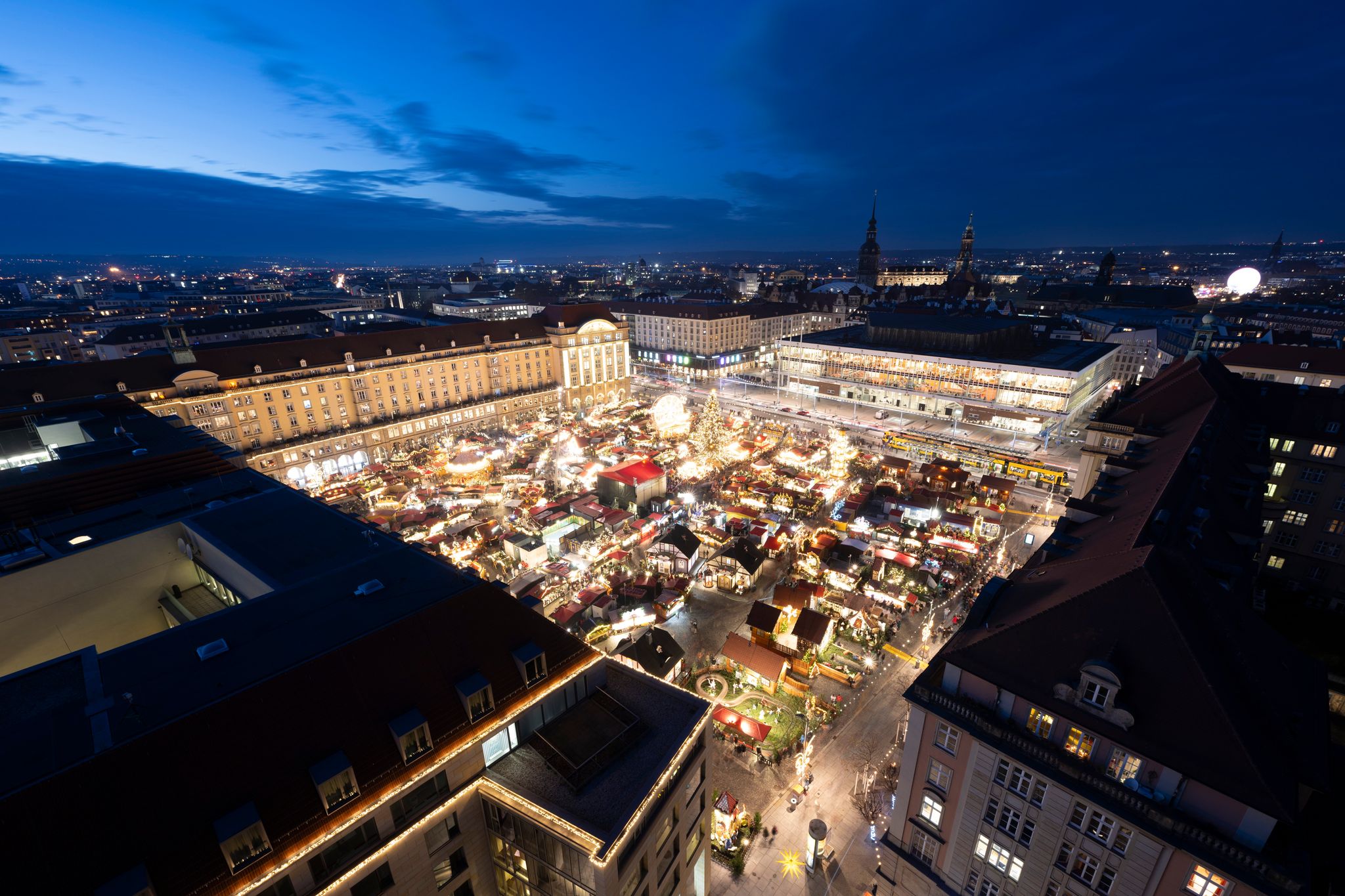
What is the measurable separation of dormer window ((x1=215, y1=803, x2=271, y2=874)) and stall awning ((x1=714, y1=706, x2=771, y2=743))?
24157 millimetres

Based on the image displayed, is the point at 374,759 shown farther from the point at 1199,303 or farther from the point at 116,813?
the point at 1199,303

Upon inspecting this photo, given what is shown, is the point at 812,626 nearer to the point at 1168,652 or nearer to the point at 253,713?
the point at 1168,652

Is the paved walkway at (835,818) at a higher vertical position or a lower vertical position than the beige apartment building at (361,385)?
lower

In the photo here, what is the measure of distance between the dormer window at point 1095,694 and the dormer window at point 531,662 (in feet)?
64.6

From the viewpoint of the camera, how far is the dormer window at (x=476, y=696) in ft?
60.4

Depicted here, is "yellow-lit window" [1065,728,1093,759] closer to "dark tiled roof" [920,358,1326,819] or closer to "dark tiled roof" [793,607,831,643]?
"dark tiled roof" [920,358,1326,819]

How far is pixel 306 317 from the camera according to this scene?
427 feet

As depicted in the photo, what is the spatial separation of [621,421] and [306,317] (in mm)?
96929

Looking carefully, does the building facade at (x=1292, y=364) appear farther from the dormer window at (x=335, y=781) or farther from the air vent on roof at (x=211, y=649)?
the air vent on roof at (x=211, y=649)

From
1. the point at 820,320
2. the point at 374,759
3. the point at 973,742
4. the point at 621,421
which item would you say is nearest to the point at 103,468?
the point at 374,759

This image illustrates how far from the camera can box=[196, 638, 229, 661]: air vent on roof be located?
17438 millimetres

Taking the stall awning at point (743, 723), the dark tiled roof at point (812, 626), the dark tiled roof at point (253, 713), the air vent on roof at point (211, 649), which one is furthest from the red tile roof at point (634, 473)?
the air vent on roof at point (211, 649)

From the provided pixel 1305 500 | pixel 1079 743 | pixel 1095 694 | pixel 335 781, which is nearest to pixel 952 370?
pixel 1305 500

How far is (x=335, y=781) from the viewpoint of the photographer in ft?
50.9
